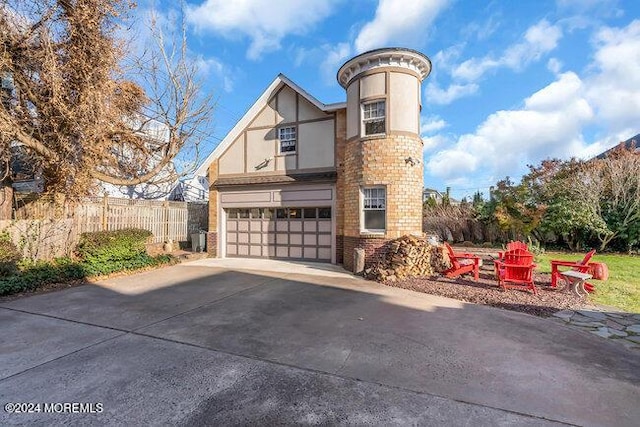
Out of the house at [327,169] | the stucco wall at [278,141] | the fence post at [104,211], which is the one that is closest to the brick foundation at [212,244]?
the house at [327,169]

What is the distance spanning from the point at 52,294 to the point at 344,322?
7262 mm

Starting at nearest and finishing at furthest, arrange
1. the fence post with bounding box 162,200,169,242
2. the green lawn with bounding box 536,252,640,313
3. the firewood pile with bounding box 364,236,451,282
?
the green lawn with bounding box 536,252,640,313, the firewood pile with bounding box 364,236,451,282, the fence post with bounding box 162,200,169,242

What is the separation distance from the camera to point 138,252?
37.2 ft

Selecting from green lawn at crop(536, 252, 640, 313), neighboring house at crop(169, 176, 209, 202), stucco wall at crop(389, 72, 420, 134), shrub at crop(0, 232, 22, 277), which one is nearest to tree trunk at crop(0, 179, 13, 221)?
shrub at crop(0, 232, 22, 277)

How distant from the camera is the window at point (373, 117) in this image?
Answer: 1091cm

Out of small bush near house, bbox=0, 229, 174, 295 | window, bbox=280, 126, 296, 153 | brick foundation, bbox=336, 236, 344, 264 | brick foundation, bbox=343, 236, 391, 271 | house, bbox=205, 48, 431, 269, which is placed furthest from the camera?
window, bbox=280, 126, 296, 153

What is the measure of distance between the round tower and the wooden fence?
9256 millimetres

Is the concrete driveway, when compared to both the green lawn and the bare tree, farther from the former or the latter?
the bare tree

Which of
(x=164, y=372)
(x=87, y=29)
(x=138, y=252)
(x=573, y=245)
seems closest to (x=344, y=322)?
(x=164, y=372)

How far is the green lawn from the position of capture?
22.6 ft

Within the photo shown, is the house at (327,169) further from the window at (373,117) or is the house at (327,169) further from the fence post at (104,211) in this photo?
the fence post at (104,211)

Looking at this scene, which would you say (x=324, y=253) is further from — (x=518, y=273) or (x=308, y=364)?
(x=308, y=364)

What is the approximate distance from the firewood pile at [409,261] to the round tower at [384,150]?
532 mm

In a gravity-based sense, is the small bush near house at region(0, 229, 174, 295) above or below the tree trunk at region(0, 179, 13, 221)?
below
